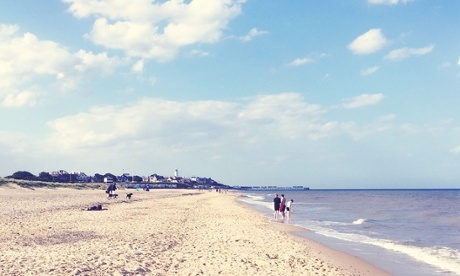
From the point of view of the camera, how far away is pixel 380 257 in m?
15.0

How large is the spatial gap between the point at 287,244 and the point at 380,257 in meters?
3.48

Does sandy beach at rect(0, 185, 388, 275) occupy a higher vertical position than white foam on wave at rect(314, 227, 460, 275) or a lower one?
higher

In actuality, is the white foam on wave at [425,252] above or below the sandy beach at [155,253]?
below

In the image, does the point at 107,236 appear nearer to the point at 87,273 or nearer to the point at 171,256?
the point at 171,256

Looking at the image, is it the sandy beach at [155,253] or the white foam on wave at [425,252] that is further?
the white foam on wave at [425,252]

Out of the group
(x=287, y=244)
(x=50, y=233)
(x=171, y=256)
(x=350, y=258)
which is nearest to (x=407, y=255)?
(x=350, y=258)

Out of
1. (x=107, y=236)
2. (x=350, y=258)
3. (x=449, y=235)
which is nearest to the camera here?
(x=350, y=258)

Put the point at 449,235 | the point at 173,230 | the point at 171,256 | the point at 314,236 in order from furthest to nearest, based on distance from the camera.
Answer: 1. the point at 449,235
2. the point at 314,236
3. the point at 173,230
4. the point at 171,256

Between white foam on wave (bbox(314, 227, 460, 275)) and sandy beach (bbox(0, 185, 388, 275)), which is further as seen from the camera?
white foam on wave (bbox(314, 227, 460, 275))

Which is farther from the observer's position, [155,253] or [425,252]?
[425,252]

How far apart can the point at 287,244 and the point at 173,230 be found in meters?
5.32

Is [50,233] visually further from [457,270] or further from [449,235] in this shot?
[449,235]

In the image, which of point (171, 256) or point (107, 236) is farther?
point (107, 236)

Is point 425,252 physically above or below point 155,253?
below
